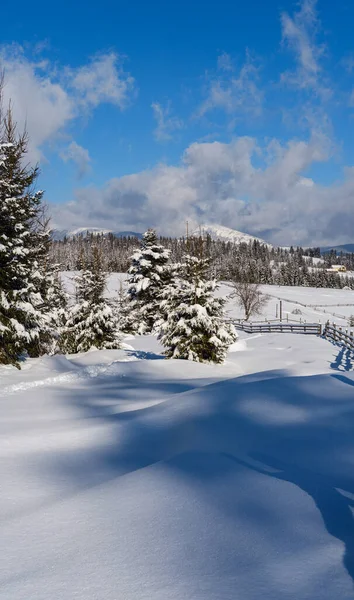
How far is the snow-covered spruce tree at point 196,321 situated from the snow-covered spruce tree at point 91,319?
5.87 meters

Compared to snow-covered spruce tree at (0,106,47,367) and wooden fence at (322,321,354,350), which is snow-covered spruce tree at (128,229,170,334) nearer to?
wooden fence at (322,321,354,350)

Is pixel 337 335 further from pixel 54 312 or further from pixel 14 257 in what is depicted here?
pixel 14 257

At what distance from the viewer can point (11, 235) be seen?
1301 cm

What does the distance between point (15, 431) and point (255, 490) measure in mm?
3583

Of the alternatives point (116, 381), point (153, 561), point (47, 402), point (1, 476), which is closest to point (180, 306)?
point (116, 381)

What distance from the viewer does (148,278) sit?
98.0ft

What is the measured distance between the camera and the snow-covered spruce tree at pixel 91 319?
2045cm

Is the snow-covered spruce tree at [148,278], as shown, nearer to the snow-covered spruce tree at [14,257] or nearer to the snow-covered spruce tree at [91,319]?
the snow-covered spruce tree at [91,319]

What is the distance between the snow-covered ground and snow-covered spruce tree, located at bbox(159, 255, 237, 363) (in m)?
8.10

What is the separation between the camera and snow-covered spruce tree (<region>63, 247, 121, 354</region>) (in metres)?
20.5

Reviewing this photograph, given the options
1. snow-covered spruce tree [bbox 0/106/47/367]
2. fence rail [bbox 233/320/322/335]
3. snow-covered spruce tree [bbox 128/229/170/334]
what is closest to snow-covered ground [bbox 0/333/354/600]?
snow-covered spruce tree [bbox 0/106/47/367]

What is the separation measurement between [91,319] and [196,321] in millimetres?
7586

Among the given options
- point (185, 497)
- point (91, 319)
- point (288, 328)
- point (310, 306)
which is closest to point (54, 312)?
point (91, 319)

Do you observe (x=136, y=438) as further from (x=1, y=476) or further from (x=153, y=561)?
A: (x=153, y=561)
